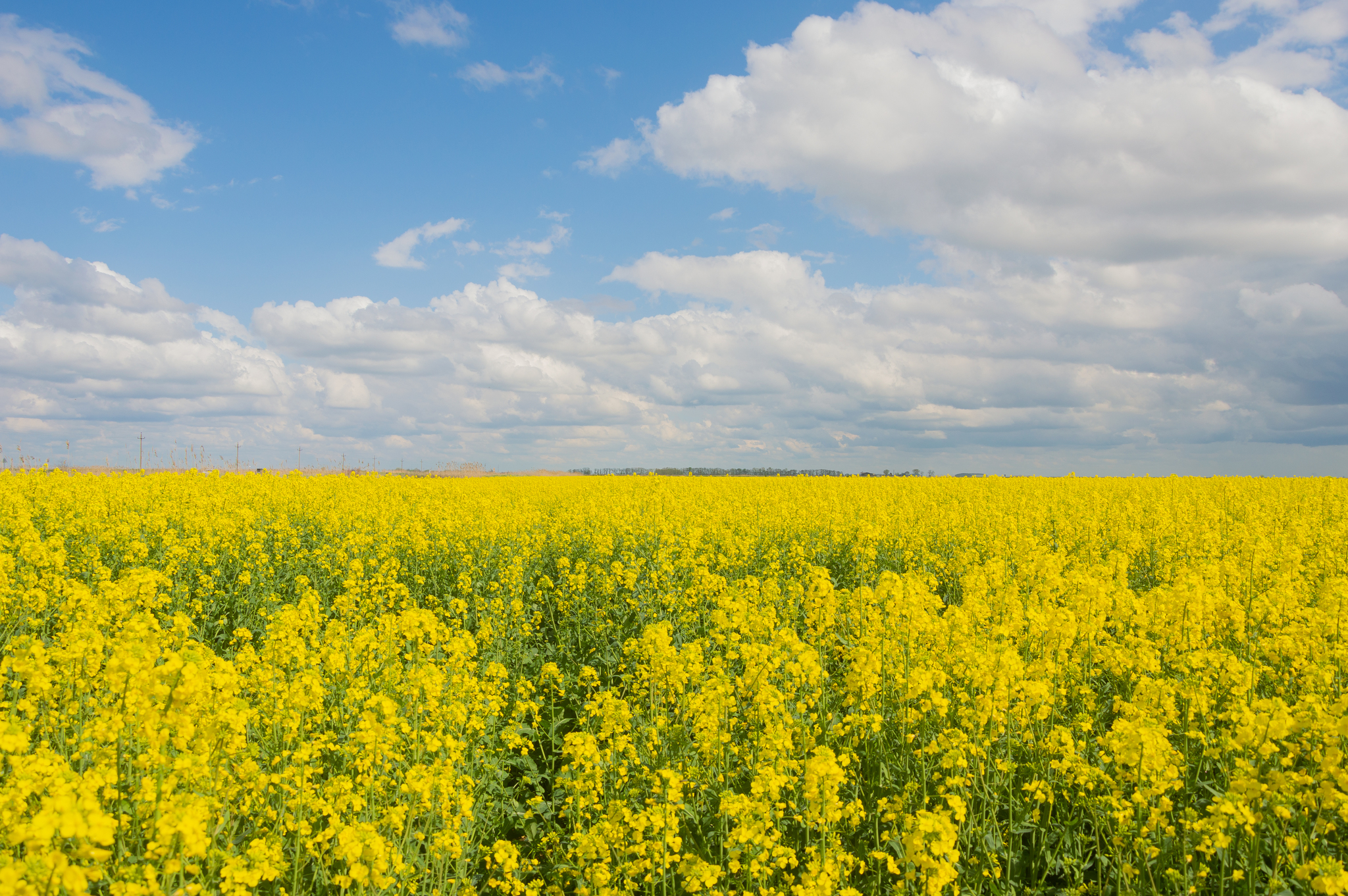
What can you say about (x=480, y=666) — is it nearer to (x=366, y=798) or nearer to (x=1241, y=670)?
(x=366, y=798)

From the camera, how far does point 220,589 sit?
1019cm

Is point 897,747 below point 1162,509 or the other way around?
below

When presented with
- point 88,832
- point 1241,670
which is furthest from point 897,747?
point 88,832

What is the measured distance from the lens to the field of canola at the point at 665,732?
363 centimetres

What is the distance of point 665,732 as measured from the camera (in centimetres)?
580

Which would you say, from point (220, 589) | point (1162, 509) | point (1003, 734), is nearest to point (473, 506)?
point (220, 589)

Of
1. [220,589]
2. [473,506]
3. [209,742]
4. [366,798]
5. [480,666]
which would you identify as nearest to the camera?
[209,742]

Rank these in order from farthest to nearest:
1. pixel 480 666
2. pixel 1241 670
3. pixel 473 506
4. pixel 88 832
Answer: pixel 473 506 → pixel 480 666 → pixel 1241 670 → pixel 88 832

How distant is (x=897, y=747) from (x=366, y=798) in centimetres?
403

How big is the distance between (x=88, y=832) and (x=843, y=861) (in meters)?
3.70

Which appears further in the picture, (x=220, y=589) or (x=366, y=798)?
(x=220, y=589)

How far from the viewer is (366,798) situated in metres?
4.64

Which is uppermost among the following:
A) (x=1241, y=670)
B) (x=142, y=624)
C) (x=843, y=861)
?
(x=142, y=624)

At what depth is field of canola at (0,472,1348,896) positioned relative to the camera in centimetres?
363
